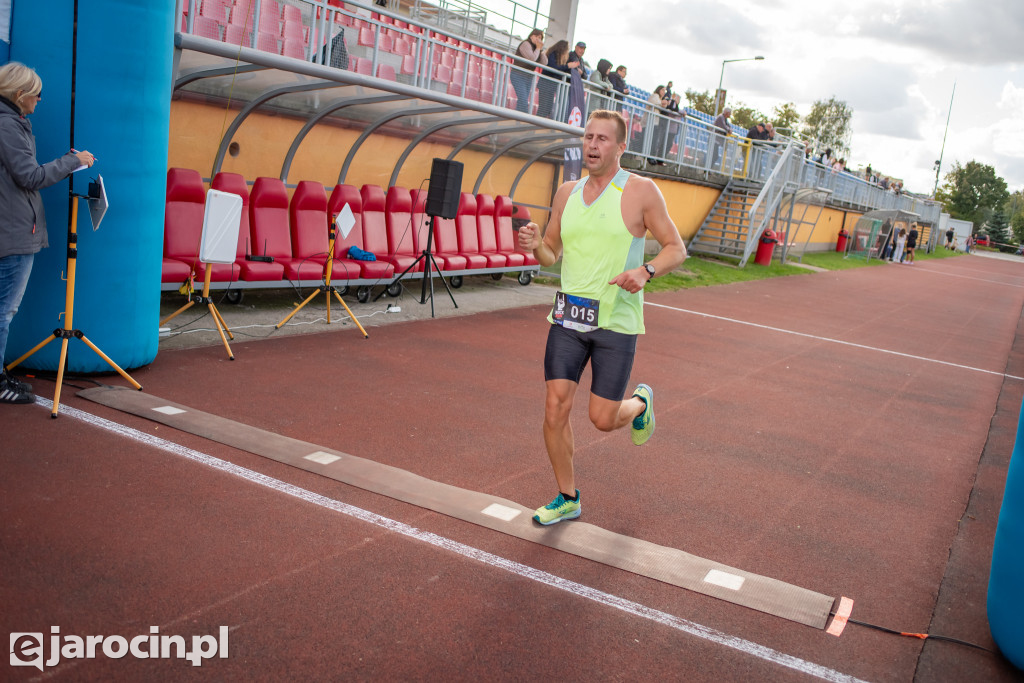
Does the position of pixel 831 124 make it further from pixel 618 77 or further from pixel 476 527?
pixel 476 527

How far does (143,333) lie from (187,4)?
4.37 meters

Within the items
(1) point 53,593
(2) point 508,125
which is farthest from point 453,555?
(2) point 508,125

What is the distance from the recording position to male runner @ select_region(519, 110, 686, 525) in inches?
168

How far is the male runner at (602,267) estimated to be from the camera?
427 centimetres

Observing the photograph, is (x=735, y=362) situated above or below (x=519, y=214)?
below

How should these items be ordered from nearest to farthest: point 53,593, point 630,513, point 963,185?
point 53,593
point 630,513
point 963,185

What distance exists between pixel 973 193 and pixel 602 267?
116m

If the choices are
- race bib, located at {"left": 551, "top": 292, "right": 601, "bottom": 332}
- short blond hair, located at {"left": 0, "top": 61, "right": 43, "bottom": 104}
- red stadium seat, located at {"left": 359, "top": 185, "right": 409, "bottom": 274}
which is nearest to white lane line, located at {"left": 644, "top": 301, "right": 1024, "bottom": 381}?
red stadium seat, located at {"left": 359, "top": 185, "right": 409, "bottom": 274}

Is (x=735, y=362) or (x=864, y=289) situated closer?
(x=735, y=362)

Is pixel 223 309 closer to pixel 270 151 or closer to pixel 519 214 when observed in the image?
pixel 270 151

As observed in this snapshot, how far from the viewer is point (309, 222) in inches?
427

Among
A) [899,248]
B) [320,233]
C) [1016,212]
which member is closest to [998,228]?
[1016,212]

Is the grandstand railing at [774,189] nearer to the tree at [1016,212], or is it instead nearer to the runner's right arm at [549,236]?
the runner's right arm at [549,236]

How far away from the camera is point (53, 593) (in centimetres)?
334
